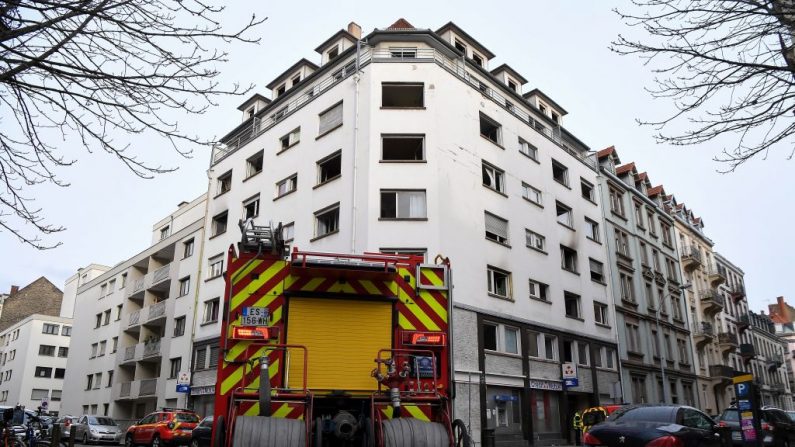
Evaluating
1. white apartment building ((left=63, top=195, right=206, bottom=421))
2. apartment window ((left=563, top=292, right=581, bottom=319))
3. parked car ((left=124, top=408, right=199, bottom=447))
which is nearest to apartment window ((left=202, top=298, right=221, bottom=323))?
white apartment building ((left=63, top=195, right=206, bottom=421))

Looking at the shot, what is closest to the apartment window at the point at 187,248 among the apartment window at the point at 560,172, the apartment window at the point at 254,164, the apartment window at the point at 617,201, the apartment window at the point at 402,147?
the apartment window at the point at 254,164

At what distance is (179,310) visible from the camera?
109ft

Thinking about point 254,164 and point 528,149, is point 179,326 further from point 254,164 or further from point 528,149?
point 528,149

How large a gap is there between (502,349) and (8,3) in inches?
828

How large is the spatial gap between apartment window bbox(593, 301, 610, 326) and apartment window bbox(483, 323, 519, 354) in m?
7.50

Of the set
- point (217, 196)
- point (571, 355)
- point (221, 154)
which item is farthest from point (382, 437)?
point (221, 154)

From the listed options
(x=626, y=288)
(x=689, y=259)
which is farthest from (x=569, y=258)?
(x=689, y=259)

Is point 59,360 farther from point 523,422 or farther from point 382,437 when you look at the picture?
point 382,437

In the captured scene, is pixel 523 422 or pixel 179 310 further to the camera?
pixel 179 310

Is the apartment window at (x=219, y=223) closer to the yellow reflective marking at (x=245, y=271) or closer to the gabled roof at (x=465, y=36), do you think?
the gabled roof at (x=465, y=36)

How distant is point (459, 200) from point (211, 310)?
1460 centimetres

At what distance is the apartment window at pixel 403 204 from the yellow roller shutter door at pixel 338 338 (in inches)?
607

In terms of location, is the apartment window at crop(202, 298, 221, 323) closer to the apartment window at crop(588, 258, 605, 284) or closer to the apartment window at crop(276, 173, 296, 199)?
the apartment window at crop(276, 173, 296, 199)

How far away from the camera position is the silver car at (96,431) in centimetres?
2711
